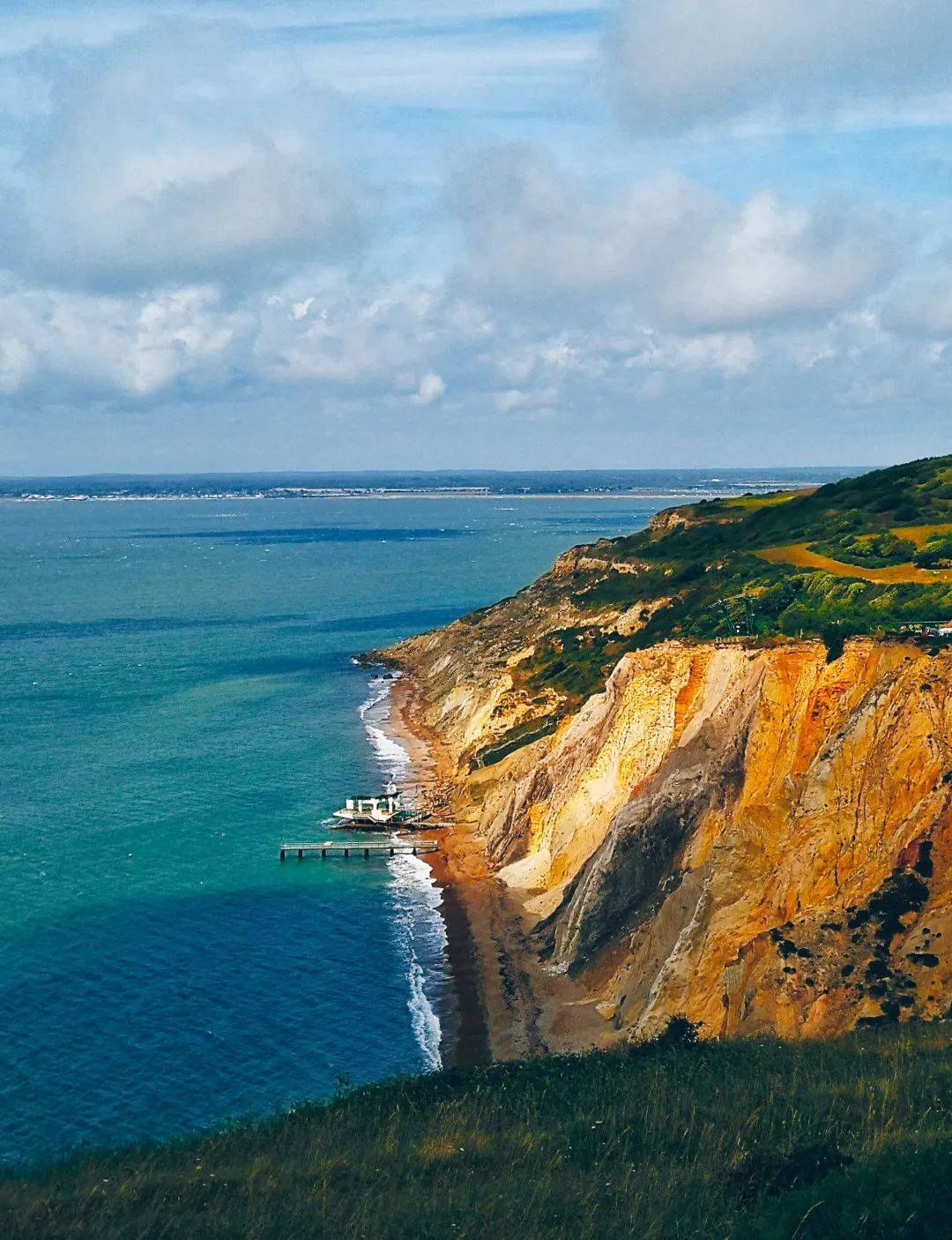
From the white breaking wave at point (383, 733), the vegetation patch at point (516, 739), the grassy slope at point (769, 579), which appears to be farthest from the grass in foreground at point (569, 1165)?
the white breaking wave at point (383, 733)

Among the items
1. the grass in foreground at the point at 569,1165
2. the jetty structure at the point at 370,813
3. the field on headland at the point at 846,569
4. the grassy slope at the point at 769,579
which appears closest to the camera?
the grass in foreground at the point at 569,1165

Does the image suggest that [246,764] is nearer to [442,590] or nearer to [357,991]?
[357,991]

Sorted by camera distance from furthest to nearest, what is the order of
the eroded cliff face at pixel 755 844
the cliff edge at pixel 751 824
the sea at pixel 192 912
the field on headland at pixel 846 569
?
1. the field on headland at pixel 846 569
2. the sea at pixel 192 912
3. the cliff edge at pixel 751 824
4. the eroded cliff face at pixel 755 844

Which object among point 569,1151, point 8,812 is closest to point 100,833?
point 8,812

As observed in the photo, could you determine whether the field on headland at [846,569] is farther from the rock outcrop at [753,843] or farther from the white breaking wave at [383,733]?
the white breaking wave at [383,733]

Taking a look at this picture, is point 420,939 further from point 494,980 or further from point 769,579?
point 769,579

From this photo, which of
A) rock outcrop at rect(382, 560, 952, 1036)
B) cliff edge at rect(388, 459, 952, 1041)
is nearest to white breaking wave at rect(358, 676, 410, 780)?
cliff edge at rect(388, 459, 952, 1041)
